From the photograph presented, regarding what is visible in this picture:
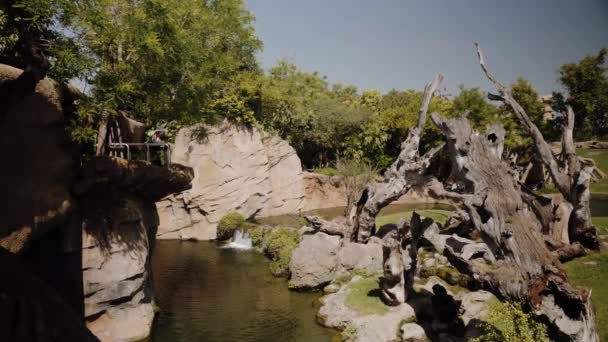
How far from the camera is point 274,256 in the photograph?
1063 inches

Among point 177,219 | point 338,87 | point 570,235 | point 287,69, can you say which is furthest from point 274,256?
point 338,87

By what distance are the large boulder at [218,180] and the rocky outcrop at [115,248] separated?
1788cm

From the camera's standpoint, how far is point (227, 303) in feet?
66.6

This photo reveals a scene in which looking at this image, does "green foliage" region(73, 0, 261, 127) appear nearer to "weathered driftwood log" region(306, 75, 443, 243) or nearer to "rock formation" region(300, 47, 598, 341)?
"weathered driftwood log" region(306, 75, 443, 243)

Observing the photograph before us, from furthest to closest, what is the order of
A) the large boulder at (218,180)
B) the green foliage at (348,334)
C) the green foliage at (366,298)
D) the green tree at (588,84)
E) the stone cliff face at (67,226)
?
1. the green tree at (588,84)
2. the large boulder at (218,180)
3. the green foliage at (366,298)
4. the green foliage at (348,334)
5. the stone cliff face at (67,226)

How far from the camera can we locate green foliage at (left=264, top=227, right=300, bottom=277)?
24.5 meters

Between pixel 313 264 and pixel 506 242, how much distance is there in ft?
39.2

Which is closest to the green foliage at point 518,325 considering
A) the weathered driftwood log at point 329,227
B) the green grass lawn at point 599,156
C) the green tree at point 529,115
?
the weathered driftwood log at point 329,227

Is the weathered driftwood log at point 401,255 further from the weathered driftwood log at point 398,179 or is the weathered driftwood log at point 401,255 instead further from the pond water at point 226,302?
the weathered driftwood log at point 398,179

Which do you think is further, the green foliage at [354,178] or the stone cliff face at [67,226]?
the green foliage at [354,178]

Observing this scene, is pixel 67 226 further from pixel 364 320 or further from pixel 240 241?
pixel 240 241

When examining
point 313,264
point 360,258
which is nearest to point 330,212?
point 360,258

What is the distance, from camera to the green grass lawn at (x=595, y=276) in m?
13.9

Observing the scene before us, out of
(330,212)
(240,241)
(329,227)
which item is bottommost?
(240,241)
